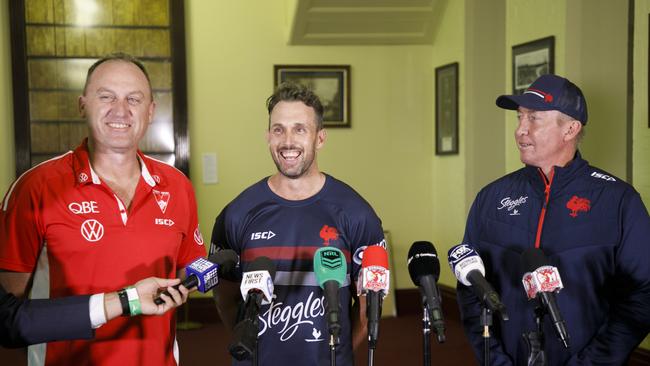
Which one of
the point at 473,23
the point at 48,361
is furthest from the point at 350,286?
the point at 473,23

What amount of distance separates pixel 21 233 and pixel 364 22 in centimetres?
470

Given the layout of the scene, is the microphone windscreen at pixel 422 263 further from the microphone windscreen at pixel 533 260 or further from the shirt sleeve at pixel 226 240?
the shirt sleeve at pixel 226 240

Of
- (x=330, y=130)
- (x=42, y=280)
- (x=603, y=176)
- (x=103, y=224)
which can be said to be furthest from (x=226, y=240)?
(x=330, y=130)

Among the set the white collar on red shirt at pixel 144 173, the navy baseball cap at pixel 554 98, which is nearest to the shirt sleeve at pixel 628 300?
the navy baseball cap at pixel 554 98

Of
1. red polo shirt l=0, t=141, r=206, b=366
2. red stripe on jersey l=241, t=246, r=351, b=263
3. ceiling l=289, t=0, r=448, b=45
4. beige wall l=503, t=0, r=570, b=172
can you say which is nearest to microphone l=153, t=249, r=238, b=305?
red polo shirt l=0, t=141, r=206, b=366

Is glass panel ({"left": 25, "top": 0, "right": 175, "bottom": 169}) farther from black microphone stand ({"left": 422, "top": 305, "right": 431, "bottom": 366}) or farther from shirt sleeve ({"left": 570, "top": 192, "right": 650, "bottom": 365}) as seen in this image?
black microphone stand ({"left": 422, "top": 305, "right": 431, "bottom": 366})

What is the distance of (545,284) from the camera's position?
1889mm

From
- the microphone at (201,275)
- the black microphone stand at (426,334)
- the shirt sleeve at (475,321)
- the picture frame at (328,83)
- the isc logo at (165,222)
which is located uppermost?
the picture frame at (328,83)

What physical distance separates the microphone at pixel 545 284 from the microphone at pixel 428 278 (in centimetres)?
24

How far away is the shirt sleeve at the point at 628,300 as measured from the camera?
247 centimetres

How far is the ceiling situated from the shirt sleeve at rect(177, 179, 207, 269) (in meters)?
3.87

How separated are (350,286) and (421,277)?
692mm

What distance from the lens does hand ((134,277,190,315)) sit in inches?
75.6

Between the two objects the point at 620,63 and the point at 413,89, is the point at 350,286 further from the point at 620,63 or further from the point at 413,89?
the point at 413,89
